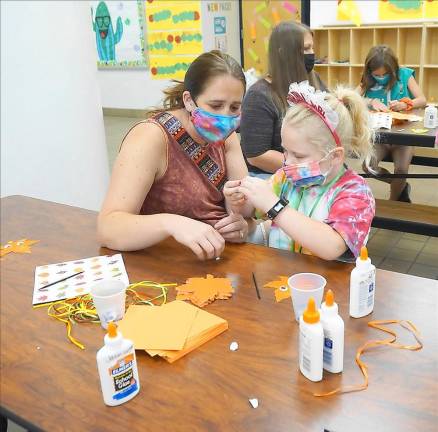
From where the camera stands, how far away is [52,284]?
4.42 feet

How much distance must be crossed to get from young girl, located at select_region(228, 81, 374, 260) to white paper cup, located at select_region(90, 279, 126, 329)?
A: 1.62ft

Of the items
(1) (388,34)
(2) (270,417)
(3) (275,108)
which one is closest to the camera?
(2) (270,417)

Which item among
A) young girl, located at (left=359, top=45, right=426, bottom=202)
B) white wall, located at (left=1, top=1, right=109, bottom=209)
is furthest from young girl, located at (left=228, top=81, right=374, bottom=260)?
young girl, located at (left=359, top=45, right=426, bottom=202)

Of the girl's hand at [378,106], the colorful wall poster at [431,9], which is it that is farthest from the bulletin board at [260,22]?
the girl's hand at [378,106]

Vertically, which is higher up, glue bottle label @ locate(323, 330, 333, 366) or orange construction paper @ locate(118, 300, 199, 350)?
glue bottle label @ locate(323, 330, 333, 366)

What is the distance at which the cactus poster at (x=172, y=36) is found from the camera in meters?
7.14

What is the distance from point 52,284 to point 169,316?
403 millimetres

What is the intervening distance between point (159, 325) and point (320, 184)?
2.29 feet

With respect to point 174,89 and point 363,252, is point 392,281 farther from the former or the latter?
point 174,89

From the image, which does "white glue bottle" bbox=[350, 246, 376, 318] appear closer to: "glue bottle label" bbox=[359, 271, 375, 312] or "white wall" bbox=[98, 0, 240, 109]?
"glue bottle label" bbox=[359, 271, 375, 312]

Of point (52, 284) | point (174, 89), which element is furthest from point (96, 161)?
point (52, 284)

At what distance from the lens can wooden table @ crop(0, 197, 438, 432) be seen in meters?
0.84

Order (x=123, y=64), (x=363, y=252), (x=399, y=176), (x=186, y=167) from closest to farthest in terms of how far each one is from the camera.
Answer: (x=363, y=252)
(x=186, y=167)
(x=399, y=176)
(x=123, y=64)

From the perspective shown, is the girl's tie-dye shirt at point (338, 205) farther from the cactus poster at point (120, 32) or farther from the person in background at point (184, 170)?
the cactus poster at point (120, 32)
